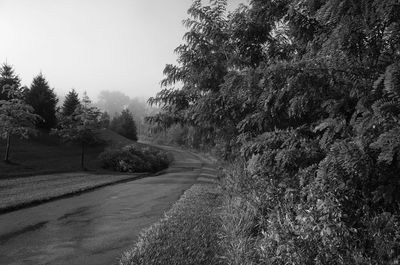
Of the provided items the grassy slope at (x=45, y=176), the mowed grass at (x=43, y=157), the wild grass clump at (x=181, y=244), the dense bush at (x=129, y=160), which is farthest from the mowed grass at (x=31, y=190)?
the dense bush at (x=129, y=160)

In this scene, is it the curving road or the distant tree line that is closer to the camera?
the curving road

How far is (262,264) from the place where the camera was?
4977mm

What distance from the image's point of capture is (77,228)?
9.69 meters

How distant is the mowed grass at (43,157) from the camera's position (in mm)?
25844

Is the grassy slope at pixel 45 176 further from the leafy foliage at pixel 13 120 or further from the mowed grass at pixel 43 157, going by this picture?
the leafy foliage at pixel 13 120

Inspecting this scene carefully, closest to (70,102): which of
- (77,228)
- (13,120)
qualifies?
(13,120)

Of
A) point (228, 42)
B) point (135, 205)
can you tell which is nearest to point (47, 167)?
point (135, 205)

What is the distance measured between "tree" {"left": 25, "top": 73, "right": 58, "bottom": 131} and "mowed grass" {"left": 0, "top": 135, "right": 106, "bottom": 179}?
2.55 m

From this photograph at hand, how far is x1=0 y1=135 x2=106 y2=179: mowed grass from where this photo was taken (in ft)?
84.8

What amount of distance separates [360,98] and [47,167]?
28.7 metres

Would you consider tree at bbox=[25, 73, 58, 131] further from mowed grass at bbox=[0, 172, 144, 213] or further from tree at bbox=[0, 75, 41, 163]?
mowed grass at bbox=[0, 172, 144, 213]

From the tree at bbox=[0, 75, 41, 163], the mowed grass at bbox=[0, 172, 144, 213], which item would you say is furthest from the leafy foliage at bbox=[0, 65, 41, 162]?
the mowed grass at bbox=[0, 172, 144, 213]

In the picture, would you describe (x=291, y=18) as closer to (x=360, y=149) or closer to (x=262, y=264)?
(x=360, y=149)

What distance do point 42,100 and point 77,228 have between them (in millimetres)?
38167
